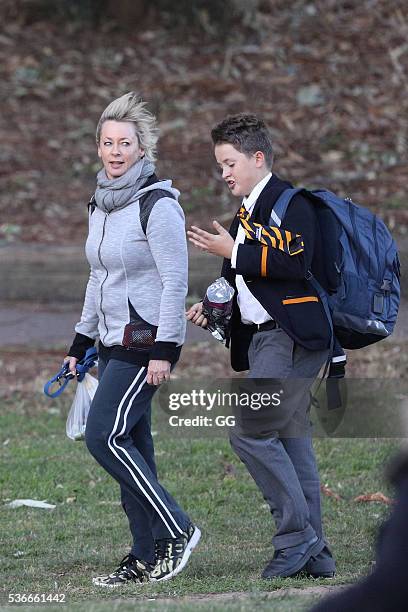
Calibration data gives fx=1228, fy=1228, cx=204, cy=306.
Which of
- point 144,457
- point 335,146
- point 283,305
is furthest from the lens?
point 335,146

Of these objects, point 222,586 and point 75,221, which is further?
point 75,221

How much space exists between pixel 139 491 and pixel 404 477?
3.40 metres

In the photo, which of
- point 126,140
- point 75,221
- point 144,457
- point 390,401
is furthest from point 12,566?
point 75,221

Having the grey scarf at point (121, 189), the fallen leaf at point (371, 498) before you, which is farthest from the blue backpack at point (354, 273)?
the fallen leaf at point (371, 498)

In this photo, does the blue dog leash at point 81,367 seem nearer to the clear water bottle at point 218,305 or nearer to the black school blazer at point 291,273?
the clear water bottle at point 218,305

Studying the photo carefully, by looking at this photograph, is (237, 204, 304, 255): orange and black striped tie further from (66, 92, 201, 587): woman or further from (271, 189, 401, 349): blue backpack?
(66, 92, 201, 587): woman

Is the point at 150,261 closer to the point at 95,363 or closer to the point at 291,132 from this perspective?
the point at 95,363

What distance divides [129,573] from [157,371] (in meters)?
0.97

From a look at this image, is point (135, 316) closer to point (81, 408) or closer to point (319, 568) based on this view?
point (81, 408)

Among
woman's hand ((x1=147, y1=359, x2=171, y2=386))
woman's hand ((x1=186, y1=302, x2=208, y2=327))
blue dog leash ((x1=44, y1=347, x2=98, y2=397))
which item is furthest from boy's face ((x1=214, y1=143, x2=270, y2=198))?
blue dog leash ((x1=44, y1=347, x2=98, y2=397))

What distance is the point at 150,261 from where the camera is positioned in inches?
207

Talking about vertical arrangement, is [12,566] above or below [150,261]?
below

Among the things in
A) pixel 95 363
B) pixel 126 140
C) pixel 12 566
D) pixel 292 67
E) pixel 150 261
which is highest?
pixel 292 67

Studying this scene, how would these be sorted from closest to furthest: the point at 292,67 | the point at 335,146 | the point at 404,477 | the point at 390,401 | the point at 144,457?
the point at 404,477 < the point at 144,457 < the point at 390,401 < the point at 335,146 < the point at 292,67
